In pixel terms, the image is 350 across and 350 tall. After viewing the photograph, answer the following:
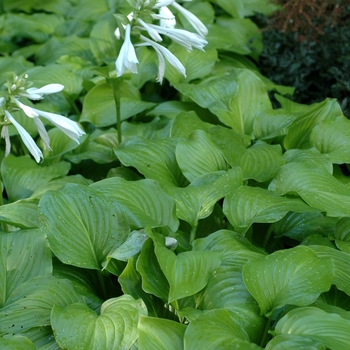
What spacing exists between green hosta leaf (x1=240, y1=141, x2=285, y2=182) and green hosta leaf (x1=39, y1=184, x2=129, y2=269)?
0.62 metres

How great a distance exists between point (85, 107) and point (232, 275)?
5.22ft

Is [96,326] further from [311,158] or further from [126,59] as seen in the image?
[311,158]

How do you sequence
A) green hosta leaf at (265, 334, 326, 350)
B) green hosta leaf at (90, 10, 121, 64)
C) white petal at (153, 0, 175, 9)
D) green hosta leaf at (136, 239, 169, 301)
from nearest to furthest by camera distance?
1. green hosta leaf at (265, 334, 326, 350)
2. green hosta leaf at (136, 239, 169, 301)
3. white petal at (153, 0, 175, 9)
4. green hosta leaf at (90, 10, 121, 64)

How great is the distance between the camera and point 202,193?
2.24m

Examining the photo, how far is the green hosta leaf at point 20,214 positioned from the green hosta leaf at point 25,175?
1.13 feet

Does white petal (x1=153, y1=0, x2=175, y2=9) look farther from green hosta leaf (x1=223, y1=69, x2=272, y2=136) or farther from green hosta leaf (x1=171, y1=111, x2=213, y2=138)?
green hosta leaf (x1=223, y1=69, x2=272, y2=136)

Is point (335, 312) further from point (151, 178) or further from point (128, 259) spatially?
point (151, 178)

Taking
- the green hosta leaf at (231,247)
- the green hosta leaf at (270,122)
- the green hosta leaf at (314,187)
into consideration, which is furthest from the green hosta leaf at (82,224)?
the green hosta leaf at (270,122)

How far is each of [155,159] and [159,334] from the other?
0.97 meters

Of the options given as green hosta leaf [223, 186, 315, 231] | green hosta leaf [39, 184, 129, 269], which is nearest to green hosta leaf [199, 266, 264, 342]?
green hosta leaf [223, 186, 315, 231]

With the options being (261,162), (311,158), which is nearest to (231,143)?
(261,162)

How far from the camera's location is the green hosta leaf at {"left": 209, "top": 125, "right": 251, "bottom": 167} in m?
2.52

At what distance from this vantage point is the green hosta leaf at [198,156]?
244 centimetres

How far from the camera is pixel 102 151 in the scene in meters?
2.88
